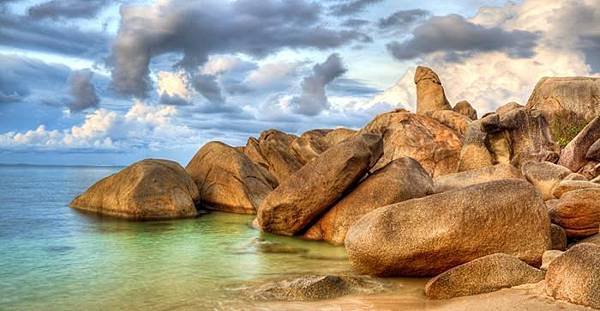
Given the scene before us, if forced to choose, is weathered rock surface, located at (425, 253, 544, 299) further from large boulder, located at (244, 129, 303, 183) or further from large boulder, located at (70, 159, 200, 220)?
large boulder, located at (244, 129, 303, 183)

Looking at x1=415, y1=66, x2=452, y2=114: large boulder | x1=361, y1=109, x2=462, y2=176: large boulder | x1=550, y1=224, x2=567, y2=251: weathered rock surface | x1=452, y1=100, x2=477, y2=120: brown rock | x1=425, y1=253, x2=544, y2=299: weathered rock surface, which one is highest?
x1=415, y1=66, x2=452, y2=114: large boulder

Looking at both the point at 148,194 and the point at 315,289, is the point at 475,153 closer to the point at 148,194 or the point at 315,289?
the point at 148,194

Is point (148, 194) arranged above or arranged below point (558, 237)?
above

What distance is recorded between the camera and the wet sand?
723 centimetres

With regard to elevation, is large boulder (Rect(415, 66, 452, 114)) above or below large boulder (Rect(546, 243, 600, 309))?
above

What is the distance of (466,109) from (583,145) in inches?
789

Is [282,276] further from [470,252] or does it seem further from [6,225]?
[6,225]

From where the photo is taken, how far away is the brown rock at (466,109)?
40938 mm

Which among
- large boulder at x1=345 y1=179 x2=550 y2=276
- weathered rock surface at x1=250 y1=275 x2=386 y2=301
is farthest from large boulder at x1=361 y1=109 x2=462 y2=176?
weathered rock surface at x1=250 y1=275 x2=386 y2=301

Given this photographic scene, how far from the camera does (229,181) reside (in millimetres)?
23516

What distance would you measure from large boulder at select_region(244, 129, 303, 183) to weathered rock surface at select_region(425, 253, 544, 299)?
73.1 feet

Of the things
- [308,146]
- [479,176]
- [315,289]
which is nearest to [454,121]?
[308,146]

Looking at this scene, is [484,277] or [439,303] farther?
[484,277]

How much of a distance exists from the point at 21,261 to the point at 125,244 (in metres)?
2.76
